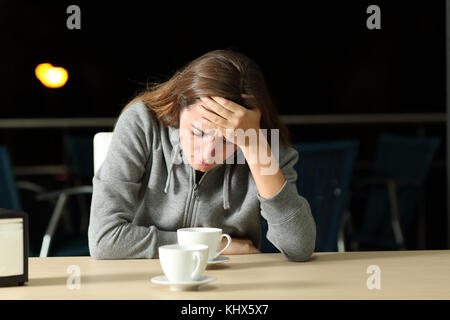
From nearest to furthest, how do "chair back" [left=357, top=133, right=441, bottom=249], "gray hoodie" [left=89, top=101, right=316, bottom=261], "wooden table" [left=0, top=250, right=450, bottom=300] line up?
1. "wooden table" [left=0, top=250, right=450, bottom=300]
2. "gray hoodie" [left=89, top=101, right=316, bottom=261]
3. "chair back" [left=357, top=133, right=441, bottom=249]

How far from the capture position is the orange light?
5.82 metres

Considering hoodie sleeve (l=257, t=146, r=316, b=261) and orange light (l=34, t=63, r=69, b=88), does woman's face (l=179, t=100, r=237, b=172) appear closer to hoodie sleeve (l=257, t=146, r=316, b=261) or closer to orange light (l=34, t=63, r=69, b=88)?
hoodie sleeve (l=257, t=146, r=316, b=261)

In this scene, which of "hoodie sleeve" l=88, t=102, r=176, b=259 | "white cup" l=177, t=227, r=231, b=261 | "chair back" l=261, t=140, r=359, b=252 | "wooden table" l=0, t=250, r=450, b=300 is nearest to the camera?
"wooden table" l=0, t=250, r=450, b=300

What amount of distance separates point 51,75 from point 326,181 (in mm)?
4832

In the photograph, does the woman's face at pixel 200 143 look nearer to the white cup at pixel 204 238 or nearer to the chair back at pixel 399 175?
the white cup at pixel 204 238

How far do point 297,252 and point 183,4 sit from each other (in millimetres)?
5439

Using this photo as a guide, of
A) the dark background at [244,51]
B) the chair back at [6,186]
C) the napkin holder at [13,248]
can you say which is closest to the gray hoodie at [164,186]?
the napkin holder at [13,248]

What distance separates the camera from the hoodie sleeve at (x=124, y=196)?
1276 mm

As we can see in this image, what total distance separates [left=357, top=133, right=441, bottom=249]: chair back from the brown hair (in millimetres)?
1576

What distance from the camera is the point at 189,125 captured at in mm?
1387

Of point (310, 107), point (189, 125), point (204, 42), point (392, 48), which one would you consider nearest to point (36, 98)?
point (204, 42)

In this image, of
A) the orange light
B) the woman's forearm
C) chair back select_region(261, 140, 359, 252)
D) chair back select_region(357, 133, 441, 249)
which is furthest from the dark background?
the woman's forearm

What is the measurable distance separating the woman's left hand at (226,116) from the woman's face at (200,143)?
2 cm
